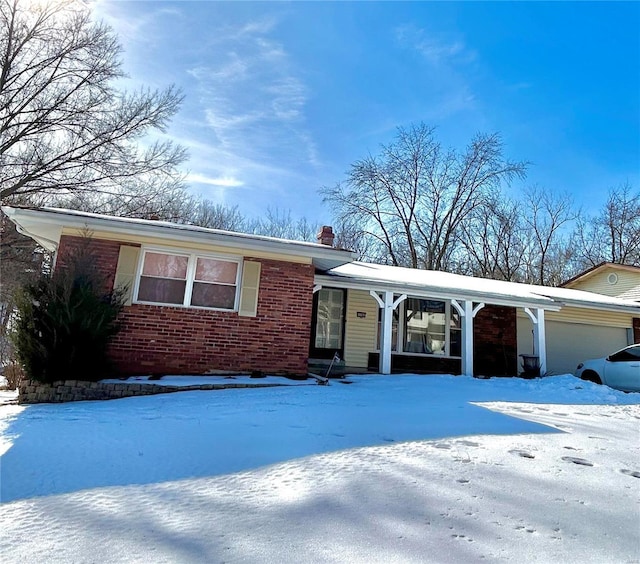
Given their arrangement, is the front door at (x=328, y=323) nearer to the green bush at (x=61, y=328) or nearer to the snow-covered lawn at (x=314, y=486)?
the green bush at (x=61, y=328)

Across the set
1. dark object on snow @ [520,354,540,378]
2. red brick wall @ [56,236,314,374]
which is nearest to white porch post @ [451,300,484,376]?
dark object on snow @ [520,354,540,378]

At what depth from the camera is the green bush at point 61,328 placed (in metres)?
6.50

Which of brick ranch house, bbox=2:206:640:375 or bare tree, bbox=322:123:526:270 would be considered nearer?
brick ranch house, bbox=2:206:640:375

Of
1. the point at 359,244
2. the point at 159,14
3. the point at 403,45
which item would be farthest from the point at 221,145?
the point at 359,244

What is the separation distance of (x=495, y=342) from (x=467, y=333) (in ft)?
9.65

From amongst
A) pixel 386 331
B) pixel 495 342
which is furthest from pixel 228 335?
pixel 495 342

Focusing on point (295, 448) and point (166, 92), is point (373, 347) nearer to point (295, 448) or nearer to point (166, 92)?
point (295, 448)

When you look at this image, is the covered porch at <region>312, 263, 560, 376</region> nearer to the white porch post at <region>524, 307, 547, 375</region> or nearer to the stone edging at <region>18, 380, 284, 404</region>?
the white porch post at <region>524, 307, 547, 375</region>

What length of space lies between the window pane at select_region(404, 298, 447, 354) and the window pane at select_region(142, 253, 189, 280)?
22.4 ft

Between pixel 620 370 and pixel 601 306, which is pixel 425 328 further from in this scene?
pixel 601 306

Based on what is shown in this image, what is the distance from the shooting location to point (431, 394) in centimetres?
714

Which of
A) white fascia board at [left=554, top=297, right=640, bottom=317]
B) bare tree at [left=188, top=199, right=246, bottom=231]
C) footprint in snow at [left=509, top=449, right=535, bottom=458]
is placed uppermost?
bare tree at [left=188, top=199, right=246, bottom=231]

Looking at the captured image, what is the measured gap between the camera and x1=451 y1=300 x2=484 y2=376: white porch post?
1048 centimetres

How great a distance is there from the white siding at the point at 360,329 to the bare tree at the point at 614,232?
24013 millimetres
